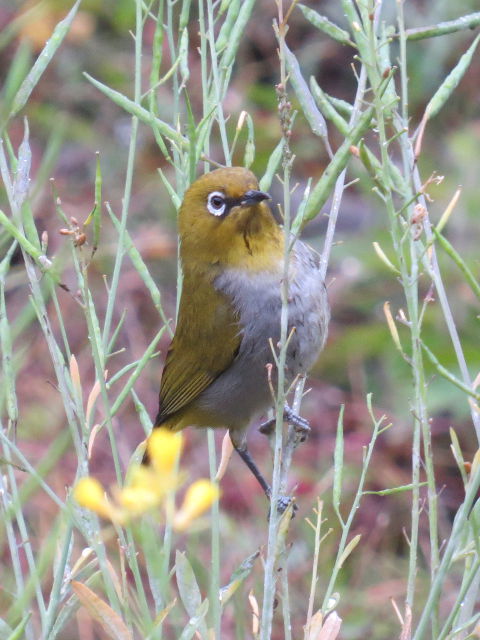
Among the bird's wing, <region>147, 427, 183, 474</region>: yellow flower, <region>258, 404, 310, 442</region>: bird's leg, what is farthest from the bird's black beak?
<region>147, 427, 183, 474</region>: yellow flower

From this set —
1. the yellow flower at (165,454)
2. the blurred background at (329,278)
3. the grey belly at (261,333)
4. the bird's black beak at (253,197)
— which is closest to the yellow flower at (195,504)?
the yellow flower at (165,454)

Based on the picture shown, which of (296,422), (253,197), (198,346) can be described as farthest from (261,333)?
(296,422)

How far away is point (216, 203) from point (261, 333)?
15.6 inches

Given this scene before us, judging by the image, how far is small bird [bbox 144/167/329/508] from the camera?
2.79m

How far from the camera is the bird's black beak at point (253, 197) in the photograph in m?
2.57

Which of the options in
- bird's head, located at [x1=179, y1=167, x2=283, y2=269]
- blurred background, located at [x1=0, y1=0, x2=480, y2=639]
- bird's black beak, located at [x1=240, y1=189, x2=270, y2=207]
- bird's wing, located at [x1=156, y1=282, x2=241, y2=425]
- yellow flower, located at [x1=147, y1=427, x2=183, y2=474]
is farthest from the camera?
blurred background, located at [x1=0, y1=0, x2=480, y2=639]

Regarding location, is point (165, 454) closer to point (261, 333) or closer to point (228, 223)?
point (228, 223)

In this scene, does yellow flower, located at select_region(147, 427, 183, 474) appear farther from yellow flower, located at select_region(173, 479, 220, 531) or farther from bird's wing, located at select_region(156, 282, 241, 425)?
bird's wing, located at select_region(156, 282, 241, 425)

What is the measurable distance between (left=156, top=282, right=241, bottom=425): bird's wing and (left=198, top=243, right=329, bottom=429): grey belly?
0.03 m

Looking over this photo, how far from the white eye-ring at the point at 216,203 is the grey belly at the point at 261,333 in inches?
7.7

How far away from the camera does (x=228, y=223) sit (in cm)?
283

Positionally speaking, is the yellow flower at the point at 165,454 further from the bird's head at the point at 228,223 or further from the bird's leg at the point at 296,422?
the bird's head at the point at 228,223

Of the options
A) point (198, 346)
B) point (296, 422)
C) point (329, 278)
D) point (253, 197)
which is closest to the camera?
point (296, 422)

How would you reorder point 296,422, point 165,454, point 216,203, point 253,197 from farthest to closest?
point 216,203 < point 253,197 < point 296,422 < point 165,454
